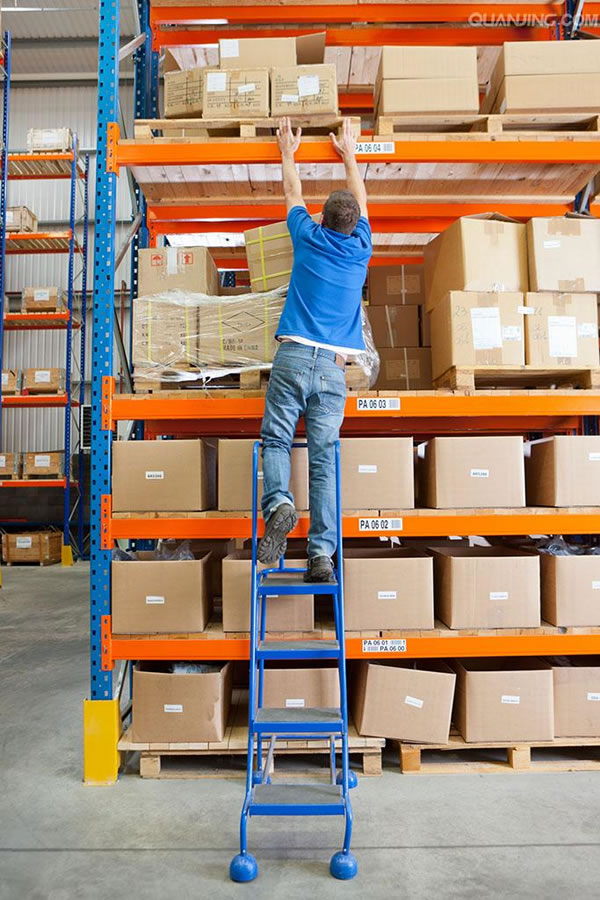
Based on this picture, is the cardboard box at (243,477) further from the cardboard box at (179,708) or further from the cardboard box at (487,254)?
the cardboard box at (487,254)

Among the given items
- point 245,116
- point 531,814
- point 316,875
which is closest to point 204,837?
point 316,875

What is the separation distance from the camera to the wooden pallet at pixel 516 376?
12.2 feet

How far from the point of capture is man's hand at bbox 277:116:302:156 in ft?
12.2

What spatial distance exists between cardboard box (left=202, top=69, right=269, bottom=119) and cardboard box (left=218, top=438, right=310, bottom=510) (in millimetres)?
1845

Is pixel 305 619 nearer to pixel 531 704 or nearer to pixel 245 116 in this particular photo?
pixel 531 704

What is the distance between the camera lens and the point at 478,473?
373 centimetres

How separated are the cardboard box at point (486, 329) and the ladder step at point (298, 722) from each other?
1.93m

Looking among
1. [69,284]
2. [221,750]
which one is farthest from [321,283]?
[69,284]

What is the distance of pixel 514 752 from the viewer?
3.70m

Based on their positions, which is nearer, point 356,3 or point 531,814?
point 531,814

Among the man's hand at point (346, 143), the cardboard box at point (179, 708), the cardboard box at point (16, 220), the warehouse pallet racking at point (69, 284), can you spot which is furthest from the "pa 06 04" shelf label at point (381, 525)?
the cardboard box at point (16, 220)

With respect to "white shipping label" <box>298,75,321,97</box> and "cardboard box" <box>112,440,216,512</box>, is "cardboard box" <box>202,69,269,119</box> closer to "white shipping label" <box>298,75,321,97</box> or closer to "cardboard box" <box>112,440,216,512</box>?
"white shipping label" <box>298,75,321,97</box>

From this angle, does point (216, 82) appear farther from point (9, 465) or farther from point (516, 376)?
point (9, 465)

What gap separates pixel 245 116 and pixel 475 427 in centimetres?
251
